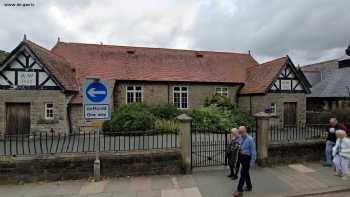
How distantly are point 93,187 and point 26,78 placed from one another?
36.8 ft

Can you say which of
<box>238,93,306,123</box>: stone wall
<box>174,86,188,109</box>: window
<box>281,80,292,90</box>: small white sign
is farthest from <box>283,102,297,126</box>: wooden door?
<box>174,86,188,109</box>: window

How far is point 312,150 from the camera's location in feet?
29.9

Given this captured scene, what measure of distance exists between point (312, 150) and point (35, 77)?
15.5m

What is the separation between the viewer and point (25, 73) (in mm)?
14656

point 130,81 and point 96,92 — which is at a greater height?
point 130,81

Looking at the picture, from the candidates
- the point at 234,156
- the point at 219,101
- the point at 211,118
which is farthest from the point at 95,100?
the point at 219,101

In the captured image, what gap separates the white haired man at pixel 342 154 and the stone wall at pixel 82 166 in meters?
4.86

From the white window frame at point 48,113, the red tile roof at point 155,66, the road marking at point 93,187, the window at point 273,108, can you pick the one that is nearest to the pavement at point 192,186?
the road marking at point 93,187

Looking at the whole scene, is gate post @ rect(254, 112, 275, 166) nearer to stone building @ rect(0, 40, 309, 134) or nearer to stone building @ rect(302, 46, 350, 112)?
stone building @ rect(0, 40, 309, 134)

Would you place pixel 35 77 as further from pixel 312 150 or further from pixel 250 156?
pixel 312 150

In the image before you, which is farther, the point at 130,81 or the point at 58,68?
the point at 130,81

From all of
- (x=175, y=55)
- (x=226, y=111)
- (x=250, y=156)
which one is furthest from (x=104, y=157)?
(x=175, y=55)

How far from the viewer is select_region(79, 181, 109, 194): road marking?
6.43 metres

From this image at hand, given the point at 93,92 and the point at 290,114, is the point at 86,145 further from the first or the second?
the point at 290,114
